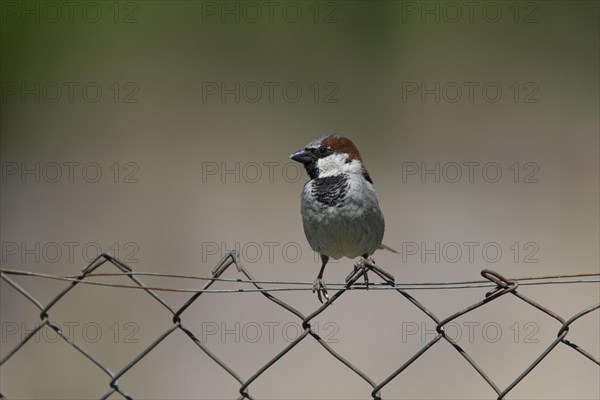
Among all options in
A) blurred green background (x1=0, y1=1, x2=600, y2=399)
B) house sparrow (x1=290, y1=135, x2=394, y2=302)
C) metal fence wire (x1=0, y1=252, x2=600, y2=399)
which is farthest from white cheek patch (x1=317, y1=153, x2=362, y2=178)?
metal fence wire (x1=0, y1=252, x2=600, y2=399)

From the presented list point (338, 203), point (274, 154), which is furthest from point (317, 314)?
point (274, 154)

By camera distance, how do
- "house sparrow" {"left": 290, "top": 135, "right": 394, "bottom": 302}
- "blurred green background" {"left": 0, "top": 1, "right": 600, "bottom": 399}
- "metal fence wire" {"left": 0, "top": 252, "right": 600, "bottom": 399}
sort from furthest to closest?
"blurred green background" {"left": 0, "top": 1, "right": 600, "bottom": 399} < "house sparrow" {"left": 290, "top": 135, "right": 394, "bottom": 302} < "metal fence wire" {"left": 0, "top": 252, "right": 600, "bottom": 399}

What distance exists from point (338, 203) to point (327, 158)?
16 cm

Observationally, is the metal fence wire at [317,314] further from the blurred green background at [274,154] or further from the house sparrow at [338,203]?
the blurred green background at [274,154]

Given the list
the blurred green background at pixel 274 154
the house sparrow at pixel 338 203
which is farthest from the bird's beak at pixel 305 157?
the blurred green background at pixel 274 154

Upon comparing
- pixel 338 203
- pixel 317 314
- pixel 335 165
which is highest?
pixel 335 165

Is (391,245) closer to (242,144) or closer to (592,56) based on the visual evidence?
(242,144)

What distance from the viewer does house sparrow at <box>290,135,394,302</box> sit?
2.17 m

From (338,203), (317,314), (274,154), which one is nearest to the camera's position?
(317,314)

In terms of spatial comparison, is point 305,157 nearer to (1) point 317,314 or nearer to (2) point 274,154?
(2) point 274,154

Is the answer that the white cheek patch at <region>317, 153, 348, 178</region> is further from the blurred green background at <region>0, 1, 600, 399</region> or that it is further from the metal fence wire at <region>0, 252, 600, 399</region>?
the metal fence wire at <region>0, 252, 600, 399</region>

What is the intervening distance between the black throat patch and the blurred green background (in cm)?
68

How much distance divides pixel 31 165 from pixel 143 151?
16.9 inches

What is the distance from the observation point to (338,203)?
2.17 metres
